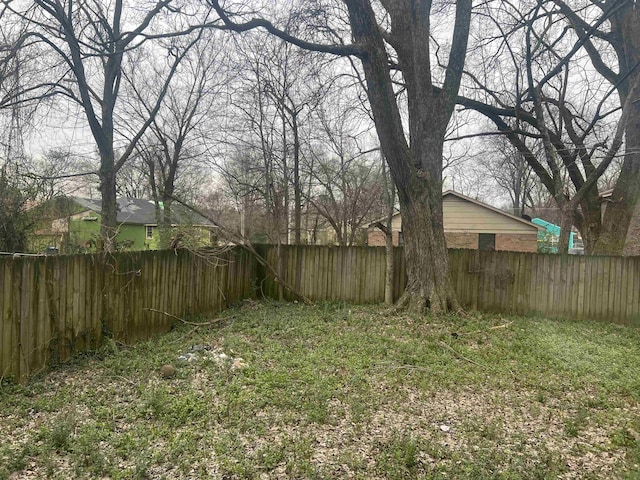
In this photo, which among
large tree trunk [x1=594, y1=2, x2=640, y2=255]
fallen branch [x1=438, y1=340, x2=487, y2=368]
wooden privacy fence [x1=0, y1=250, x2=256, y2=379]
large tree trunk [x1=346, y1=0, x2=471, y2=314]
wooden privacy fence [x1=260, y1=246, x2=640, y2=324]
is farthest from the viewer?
large tree trunk [x1=594, y1=2, x2=640, y2=255]

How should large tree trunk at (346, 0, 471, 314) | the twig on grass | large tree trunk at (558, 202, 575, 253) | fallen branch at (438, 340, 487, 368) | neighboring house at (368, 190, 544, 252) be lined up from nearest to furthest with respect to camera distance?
the twig on grass < fallen branch at (438, 340, 487, 368) < large tree trunk at (346, 0, 471, 314) < large tree trunk at (558, 202, 575, 253) < neighboring house at (368, 190, 544, 252)

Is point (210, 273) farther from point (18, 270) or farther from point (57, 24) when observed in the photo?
point (57, 24)

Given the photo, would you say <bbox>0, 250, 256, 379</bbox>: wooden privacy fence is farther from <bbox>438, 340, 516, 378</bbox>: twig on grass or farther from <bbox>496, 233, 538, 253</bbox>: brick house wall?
<bbox>496, 233, 538, 253</bbox>: brick house wall

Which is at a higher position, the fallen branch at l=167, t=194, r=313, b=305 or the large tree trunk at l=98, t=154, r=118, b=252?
the large tree trunk at l=98, t=154, r=118, b=252

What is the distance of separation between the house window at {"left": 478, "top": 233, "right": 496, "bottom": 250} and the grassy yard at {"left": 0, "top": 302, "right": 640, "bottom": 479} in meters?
9.73

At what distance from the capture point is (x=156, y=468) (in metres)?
2.70

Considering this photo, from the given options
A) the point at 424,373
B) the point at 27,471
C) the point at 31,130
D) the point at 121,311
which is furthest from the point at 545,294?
the point at 31,130

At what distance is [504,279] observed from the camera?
849cm

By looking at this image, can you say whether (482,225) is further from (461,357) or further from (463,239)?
(461,357)

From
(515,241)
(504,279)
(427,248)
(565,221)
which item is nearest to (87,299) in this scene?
(427,248)

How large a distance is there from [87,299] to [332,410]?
3167mm

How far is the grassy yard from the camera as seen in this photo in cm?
280

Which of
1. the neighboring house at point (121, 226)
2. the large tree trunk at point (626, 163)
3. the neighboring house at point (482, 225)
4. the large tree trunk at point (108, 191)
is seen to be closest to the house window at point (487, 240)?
the neighboring house at point (482, 225)

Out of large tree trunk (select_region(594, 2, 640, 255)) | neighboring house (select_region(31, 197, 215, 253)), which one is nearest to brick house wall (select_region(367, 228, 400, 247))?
neighboring house (select_region(31, 197, 215, 253))
